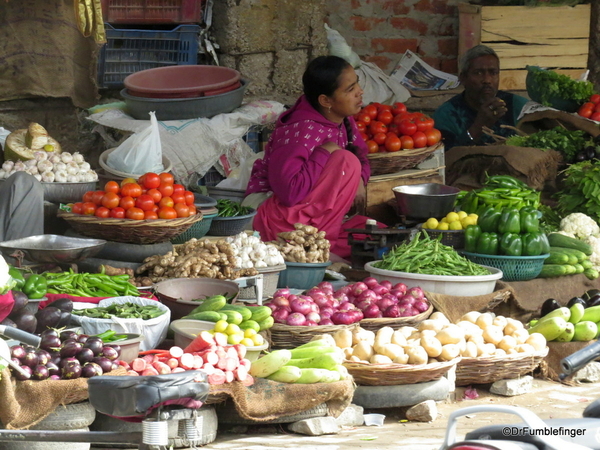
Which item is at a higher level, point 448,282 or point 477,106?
point 477,106

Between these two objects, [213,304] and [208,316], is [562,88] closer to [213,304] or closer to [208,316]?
[213,304]

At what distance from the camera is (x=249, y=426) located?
4.21 metres

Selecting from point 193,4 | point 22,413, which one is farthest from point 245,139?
point 22,413

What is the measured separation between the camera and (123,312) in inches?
173

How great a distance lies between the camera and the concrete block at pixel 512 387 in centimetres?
484

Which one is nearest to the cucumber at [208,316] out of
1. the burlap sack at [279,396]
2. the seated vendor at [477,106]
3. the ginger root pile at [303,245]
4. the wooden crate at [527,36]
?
the burlap sack at [279,396]

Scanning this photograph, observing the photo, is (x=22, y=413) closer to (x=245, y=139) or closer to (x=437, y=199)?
(x=437, y=199)

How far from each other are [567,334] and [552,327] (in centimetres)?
12

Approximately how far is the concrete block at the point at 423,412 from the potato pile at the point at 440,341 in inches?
8.5

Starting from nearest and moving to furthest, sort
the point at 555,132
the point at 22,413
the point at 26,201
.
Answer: the point at 22,413, the point at 26,201, the point at 555,132

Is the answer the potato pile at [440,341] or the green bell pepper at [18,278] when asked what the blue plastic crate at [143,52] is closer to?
the green bell pepper at [18,278]

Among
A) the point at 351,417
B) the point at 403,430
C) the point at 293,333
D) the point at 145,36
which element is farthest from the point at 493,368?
the point at 145,36

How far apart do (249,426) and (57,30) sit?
16.1ft

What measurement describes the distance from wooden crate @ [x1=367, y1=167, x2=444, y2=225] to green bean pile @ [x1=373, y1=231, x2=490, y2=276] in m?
1.31
